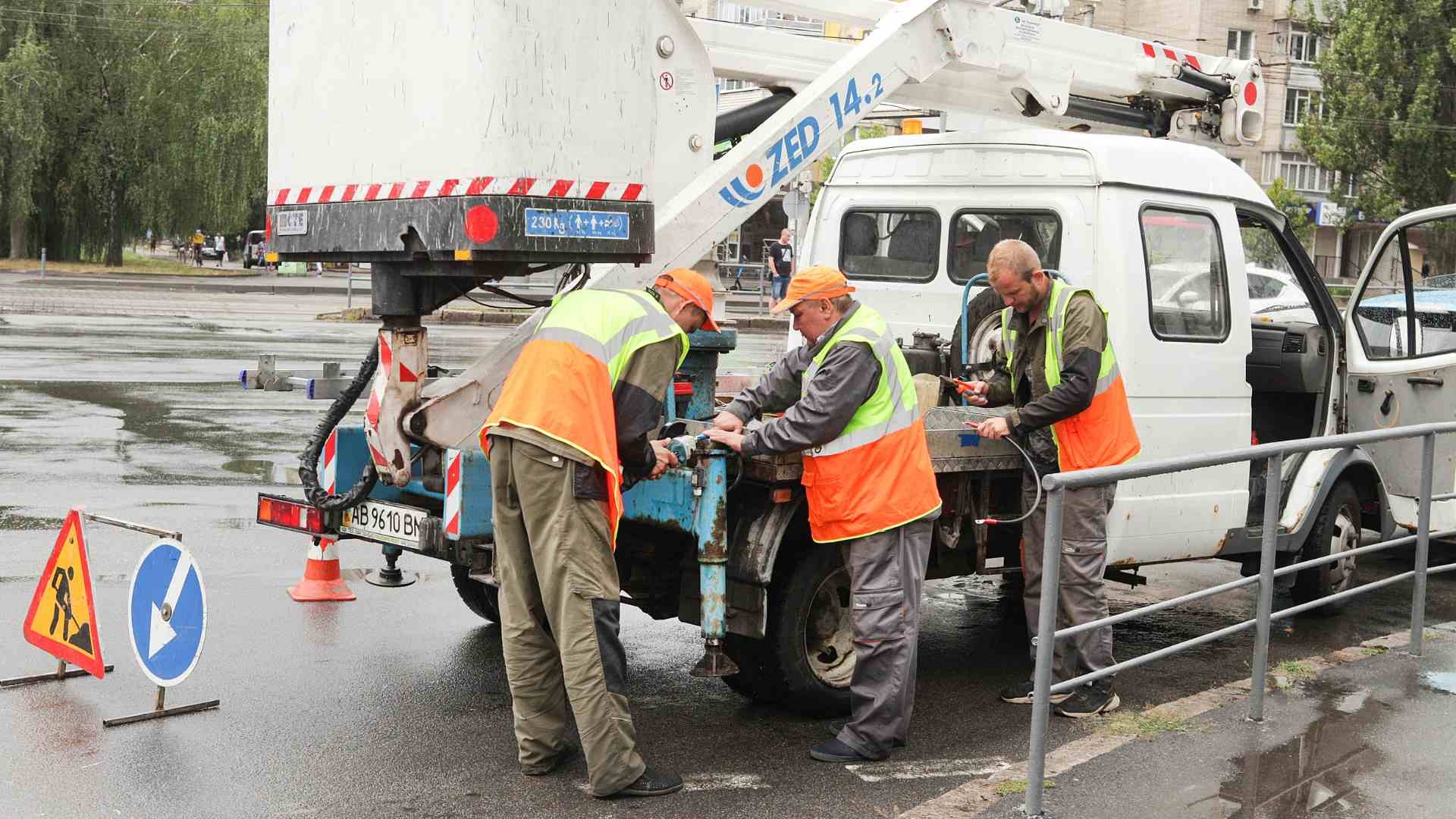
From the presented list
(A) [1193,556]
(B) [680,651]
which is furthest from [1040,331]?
(B) [680,651]

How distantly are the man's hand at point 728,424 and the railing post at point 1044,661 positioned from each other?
4.18 ft

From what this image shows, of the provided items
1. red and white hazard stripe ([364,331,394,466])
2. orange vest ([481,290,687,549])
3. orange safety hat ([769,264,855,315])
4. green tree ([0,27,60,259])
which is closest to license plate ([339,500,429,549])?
red and white hazard stripe ([364,331,394,466])

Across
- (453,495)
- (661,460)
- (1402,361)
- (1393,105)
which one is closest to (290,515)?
(453,495)

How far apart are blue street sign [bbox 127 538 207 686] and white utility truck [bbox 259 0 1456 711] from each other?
2.13 ft

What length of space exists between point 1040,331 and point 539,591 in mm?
2405

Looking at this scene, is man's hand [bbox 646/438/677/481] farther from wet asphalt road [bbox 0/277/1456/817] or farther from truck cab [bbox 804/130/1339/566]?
truck cab [bbox 804/130/1339/566]

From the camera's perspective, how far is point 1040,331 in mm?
6289

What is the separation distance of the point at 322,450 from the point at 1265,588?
385 centimetres

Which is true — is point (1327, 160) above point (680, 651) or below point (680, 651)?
above

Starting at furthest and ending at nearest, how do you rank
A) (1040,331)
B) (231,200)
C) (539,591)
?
(231,200), (1040,331), (539,591)

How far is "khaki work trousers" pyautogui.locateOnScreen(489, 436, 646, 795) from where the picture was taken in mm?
4988

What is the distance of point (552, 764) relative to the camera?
523 centimetres

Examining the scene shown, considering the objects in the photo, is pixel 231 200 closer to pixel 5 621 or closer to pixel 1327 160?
pixel 1327 160

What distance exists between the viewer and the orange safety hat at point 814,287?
559 cm
